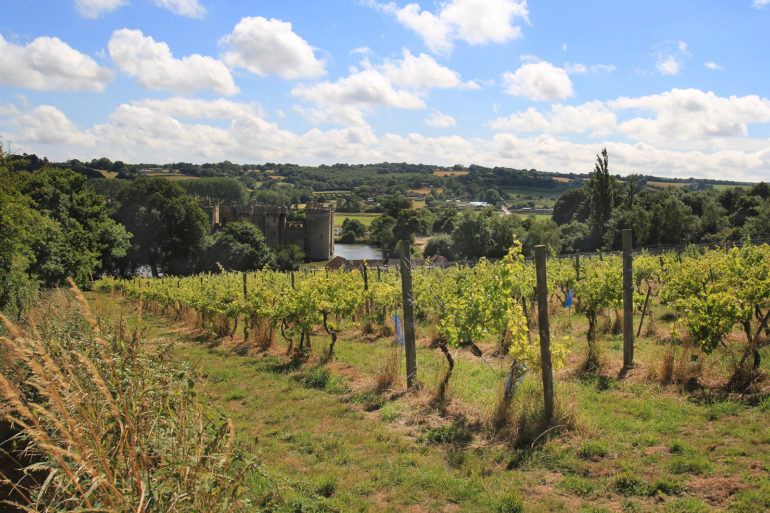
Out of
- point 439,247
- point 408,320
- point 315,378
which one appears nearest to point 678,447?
point 408,320

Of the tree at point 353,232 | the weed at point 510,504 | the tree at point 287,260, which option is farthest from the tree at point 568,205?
the weed at point 510,504

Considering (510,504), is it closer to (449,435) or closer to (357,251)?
(449,435)

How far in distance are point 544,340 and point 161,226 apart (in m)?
48.0

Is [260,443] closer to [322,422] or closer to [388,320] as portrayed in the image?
[322,422]

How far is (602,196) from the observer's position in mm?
46500

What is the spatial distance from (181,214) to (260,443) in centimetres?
4675

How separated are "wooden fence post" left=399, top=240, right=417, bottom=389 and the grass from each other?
22 centimetres

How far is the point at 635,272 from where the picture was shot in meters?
13.2

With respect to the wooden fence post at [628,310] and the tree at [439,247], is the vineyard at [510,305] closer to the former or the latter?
the wooden fence post at [628,310]

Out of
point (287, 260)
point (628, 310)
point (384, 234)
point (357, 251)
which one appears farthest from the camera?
point (357, 251)

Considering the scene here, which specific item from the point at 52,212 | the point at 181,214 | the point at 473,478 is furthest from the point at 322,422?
the point at 181,214

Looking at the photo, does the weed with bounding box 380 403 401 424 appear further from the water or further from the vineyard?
the water

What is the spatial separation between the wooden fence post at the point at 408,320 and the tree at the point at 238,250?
144ft

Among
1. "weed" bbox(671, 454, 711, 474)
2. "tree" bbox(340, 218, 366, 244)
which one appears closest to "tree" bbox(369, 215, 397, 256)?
"tree" bbox(340, 218, 366, 244)
